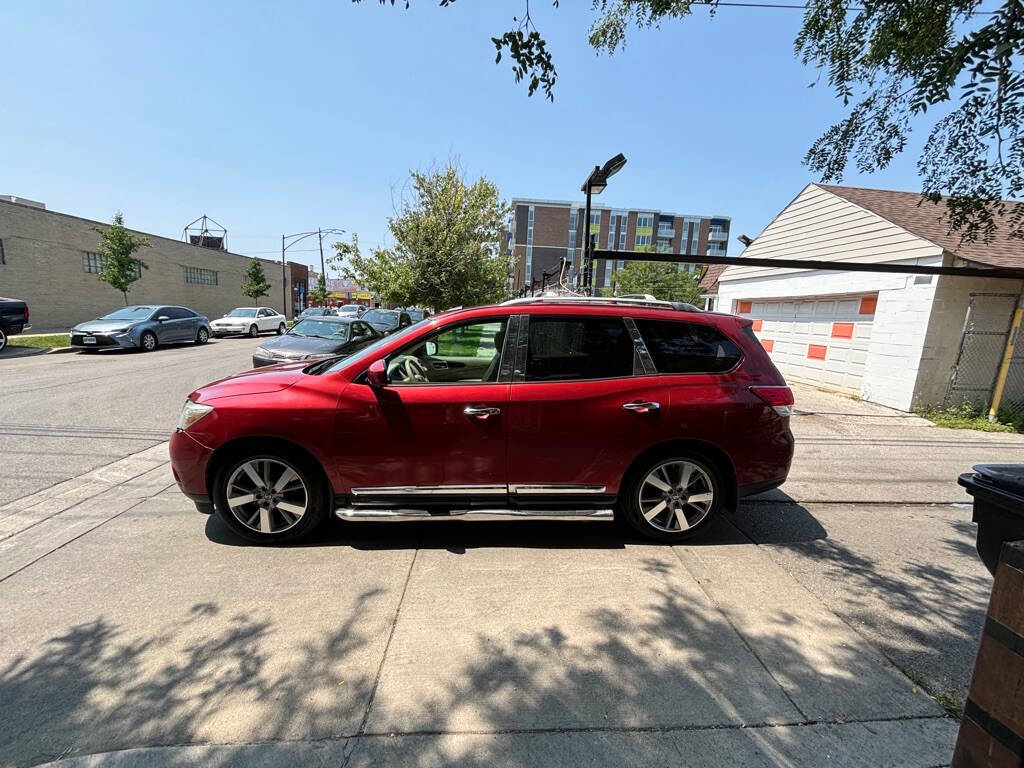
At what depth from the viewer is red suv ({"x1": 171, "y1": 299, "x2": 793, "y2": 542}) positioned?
Result: 3.41 m

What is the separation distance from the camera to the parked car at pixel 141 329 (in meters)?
14.1

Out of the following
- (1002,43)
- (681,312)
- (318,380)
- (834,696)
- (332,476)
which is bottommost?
(834,696)

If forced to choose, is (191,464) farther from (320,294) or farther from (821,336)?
(320,294)

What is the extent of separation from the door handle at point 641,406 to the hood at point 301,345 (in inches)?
295

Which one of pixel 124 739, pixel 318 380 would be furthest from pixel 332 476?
pixel 124 739

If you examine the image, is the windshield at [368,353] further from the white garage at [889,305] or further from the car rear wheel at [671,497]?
the white garage at [889,305]

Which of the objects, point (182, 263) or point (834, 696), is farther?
point (182, 263)

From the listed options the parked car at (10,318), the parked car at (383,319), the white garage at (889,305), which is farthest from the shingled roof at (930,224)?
the parked car at (10,318)

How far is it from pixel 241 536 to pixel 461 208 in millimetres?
14689

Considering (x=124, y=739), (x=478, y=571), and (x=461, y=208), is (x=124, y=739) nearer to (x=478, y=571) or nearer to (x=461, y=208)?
(x=478, y=571)

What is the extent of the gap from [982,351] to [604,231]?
68.1 m

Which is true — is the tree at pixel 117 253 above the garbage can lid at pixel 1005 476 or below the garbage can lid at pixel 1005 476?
above

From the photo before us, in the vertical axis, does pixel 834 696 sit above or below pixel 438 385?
below

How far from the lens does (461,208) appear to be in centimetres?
1641
